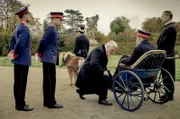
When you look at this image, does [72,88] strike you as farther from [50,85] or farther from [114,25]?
[114,25]

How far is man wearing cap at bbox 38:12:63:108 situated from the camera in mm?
5402

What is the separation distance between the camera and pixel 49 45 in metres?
5.47

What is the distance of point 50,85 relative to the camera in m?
5.50

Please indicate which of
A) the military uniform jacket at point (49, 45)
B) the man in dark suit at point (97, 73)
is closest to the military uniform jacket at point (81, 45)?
the man in dark suit at point (97, 73)

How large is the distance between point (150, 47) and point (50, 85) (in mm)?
2183

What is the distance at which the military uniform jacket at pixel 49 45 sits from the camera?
5371 mm

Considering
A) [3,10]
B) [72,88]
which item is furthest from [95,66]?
[3,10]

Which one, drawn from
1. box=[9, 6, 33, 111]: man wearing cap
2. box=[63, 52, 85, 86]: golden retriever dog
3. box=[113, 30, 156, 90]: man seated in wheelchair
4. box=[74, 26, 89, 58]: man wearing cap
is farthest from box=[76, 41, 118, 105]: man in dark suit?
box=[74, 26, 89, 58]: man wearing cap

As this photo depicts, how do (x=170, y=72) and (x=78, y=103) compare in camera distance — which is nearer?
(x=78, y=103)

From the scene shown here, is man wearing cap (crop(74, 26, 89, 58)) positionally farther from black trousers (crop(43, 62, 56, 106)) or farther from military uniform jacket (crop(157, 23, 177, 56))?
black trousers (crop(43, 62, 56, 106))

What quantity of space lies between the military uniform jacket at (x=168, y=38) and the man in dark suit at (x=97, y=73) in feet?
4.45

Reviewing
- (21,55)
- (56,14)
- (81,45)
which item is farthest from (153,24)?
(21,55)

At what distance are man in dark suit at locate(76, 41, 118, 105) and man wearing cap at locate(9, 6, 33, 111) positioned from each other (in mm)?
1312

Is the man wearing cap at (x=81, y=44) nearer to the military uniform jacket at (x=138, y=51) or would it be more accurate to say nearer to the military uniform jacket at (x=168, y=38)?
the military uniform jacket at (x=168, y=38)
